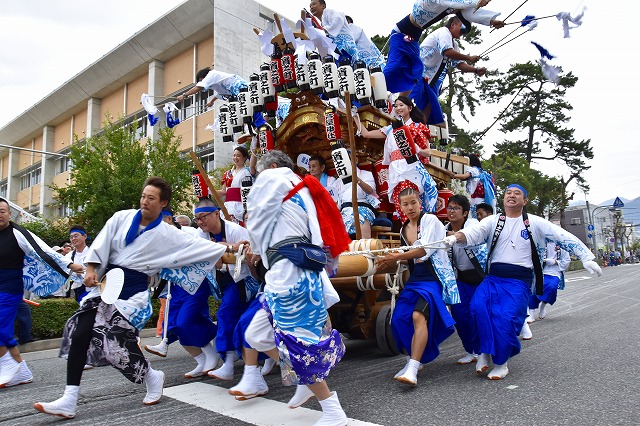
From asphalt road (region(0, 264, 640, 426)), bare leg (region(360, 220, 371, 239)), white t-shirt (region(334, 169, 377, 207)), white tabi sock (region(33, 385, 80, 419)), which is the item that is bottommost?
asphalt road (region(0, 264, 640, 426))

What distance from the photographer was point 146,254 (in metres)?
3.77

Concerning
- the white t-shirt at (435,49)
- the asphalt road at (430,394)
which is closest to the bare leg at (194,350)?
the asphalt road at (430,394)

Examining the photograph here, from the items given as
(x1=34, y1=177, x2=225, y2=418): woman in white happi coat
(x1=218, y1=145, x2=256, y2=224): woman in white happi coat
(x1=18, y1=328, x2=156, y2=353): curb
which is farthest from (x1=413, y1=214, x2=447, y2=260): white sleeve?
(x1=18, y1=328, x2=156, y2=353): curb

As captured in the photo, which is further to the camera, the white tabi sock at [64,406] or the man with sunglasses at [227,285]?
the man with sunglasses at [227,285]

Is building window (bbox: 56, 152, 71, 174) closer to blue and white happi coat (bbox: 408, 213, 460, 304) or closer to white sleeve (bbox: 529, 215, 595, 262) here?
blue and white happi coat (bbox: 408, 213, 460, 304)

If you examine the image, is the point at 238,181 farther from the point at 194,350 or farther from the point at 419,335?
the point at 419,335

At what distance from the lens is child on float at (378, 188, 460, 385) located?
410 centimetres

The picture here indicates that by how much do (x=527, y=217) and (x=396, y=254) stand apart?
4.66 feet

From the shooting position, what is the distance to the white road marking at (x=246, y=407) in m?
3.20

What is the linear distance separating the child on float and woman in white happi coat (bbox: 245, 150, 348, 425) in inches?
39.4

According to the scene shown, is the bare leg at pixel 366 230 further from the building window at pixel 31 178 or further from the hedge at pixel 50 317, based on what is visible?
the building window at pixel 31 178

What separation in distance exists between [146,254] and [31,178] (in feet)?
134

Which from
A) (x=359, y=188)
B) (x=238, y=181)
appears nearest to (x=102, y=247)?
(x=238, y=181)

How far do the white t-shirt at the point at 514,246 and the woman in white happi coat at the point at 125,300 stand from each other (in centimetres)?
287
